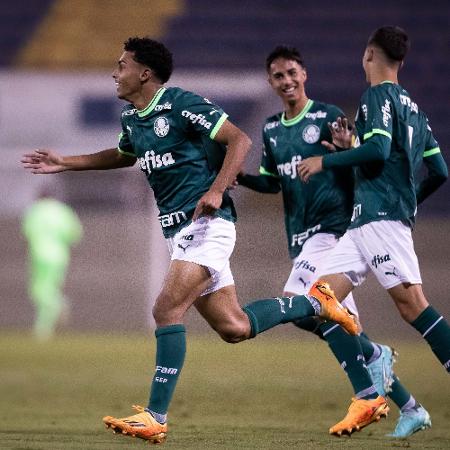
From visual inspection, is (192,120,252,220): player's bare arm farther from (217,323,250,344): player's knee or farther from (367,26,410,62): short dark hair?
(367,26,410,62): short dark hair

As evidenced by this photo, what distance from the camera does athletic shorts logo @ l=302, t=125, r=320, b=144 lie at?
23.2ft

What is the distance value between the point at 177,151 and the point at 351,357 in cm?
151

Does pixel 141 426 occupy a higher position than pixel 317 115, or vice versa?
pixel 317 115

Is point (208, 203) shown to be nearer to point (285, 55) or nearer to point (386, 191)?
point (386, 191)

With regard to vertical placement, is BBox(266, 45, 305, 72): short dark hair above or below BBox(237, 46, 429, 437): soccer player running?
above

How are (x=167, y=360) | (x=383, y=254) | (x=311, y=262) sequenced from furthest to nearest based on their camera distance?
(x=311, y=262) < (x=383, y=254) < (x=167, y=360)

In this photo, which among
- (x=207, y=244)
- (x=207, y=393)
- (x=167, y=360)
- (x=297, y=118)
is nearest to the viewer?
(x=167, y=360)

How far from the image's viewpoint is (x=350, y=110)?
1769 centimetres

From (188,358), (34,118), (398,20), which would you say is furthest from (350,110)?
(188,358)

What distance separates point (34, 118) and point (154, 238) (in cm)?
285

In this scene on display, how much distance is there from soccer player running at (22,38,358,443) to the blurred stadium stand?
7.79 metres

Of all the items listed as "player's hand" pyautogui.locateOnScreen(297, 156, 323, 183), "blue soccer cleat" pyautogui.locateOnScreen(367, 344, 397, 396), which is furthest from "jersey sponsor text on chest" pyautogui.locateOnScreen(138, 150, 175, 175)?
"blue soccer cleat" pyautogui.locateOnScreen(367, 344, 397, 396)

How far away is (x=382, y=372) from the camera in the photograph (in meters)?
6.71

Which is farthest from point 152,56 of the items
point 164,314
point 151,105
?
point 164,314
